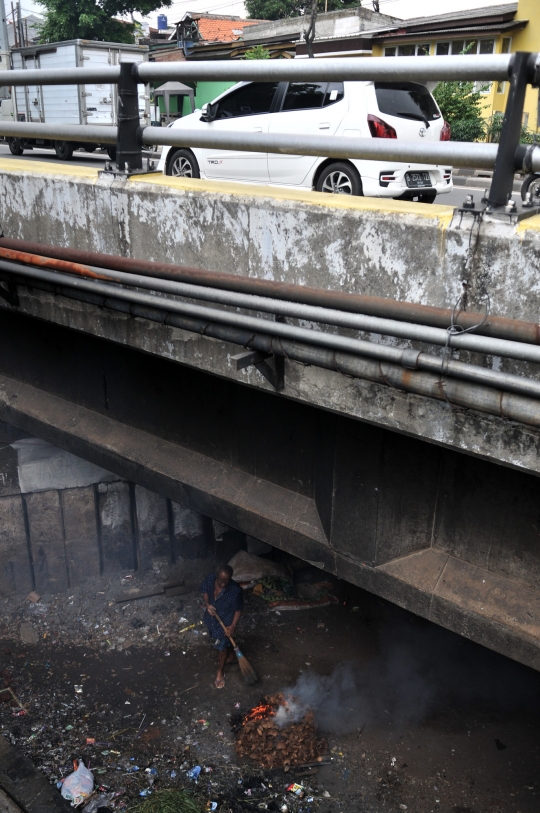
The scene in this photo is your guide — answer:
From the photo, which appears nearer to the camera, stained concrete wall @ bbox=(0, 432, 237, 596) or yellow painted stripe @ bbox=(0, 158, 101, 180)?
yellow painted stripe @ bbox=(0, 158, 101, 180)

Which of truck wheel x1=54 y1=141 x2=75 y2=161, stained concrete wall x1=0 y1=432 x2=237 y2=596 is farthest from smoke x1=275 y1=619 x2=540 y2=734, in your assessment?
truck wheel x1=54 y1=141 x2=75 y2=161

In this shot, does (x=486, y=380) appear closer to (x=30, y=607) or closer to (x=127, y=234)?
(x=127, y=234)

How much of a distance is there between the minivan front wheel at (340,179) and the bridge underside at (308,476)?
2.96 m

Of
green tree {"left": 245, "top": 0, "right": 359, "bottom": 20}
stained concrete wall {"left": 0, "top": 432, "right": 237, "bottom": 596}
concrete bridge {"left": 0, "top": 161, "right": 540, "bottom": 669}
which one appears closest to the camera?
concrete bridge {"left": 0, "top": 161, "right": 540, "bottom": 669}

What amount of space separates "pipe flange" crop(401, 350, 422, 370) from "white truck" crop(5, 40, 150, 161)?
16.1m

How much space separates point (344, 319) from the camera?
2617mm

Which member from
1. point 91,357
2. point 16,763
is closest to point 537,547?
point 91,357

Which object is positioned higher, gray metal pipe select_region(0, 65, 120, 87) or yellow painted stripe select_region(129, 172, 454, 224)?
gray metal pipe select_region(0, 65, 120, 87)

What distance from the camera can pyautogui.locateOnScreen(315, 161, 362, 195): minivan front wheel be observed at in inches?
248

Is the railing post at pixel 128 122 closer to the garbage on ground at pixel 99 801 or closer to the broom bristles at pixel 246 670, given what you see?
the garbage on ground at pixel 99 801

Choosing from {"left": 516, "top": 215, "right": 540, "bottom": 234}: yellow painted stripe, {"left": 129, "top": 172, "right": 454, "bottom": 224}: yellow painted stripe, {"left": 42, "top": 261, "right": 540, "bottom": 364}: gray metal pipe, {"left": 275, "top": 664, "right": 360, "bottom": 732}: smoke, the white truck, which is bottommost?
{"left": 275, "top": 664, "right": 360, "bottom": 732}: smoke

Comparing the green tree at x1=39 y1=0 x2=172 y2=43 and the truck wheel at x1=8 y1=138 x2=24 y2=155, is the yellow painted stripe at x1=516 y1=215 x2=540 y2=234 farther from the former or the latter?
the green tree at x1=39 y1=0 x2=172 y2=43

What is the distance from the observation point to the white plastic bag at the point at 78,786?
5543 mm

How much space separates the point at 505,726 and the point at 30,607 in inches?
214
